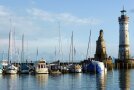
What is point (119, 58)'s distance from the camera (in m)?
158

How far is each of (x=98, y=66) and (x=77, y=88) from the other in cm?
5064

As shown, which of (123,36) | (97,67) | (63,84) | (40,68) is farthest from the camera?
(123,36)

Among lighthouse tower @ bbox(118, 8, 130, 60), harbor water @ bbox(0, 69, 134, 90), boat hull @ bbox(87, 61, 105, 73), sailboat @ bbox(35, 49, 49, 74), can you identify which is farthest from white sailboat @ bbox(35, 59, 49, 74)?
lighthouse tower @ bbox(118, 8, 130, 60)

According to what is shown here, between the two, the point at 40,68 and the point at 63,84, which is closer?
the point at 63,84

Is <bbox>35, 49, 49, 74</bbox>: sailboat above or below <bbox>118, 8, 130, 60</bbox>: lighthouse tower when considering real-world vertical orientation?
below

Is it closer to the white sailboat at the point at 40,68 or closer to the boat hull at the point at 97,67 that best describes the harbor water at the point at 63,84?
the white sailboat at the point at 40,68

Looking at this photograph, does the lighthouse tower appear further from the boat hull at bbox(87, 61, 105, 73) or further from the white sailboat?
the white sailboat

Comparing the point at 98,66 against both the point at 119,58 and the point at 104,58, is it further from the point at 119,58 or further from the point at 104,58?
the point at 119,58

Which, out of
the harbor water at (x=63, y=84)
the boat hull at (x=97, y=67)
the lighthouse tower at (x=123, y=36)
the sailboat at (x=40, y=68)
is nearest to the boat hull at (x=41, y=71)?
the sailboat at (x=40, y=68)

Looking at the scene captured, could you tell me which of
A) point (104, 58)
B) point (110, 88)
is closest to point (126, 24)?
point (104, 58)

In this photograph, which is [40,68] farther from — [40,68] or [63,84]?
A: [63,84]

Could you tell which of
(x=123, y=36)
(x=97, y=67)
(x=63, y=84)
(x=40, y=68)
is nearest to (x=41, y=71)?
(x=40, y=68)

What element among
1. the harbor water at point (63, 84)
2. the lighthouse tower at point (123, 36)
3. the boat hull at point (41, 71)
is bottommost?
the harbor water at point (63, 84)

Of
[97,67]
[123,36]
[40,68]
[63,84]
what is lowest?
[63,84]
